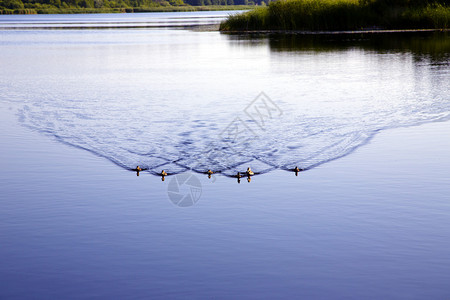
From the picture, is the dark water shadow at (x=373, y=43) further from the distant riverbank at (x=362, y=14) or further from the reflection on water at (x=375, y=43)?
the distant riverbank at (x=362, y=14)

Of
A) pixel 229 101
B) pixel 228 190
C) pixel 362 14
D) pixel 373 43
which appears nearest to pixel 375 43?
pixel 373 43

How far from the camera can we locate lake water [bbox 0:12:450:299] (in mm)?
7109

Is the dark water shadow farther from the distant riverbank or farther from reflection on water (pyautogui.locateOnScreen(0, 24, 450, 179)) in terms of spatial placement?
the distant riverbank

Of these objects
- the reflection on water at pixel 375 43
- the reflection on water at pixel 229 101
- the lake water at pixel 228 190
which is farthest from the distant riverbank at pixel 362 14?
the lake water at pixel 228 190

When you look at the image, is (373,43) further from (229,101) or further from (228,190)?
(228,190)

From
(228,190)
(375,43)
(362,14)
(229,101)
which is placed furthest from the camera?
(362,14)

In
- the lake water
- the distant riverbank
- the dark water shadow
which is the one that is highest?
the distant riverbank

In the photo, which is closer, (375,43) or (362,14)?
(375,43)

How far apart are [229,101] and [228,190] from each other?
9.57 meters

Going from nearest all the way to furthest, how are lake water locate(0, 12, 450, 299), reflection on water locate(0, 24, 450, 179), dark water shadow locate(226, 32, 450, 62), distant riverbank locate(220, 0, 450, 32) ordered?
lake water locate(0, 12, 450, 299) < reflection on water locate(0, 24, 450, 179) < dark water shadow locate(226, 32, 450, 62) < distant riverbank locate(220, 0, 450, 32)

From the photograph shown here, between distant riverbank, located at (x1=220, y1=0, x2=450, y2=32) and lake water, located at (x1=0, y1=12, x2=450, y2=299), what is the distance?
100 feet

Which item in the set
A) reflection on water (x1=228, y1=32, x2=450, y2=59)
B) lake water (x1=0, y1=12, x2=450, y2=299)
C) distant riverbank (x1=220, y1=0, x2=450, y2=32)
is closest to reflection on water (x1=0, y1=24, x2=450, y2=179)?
lake water (x1=0, y1=12, x2=450, y2=299)

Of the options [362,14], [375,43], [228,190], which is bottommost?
[228,190]

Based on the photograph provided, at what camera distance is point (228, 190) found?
10477 millimetres
